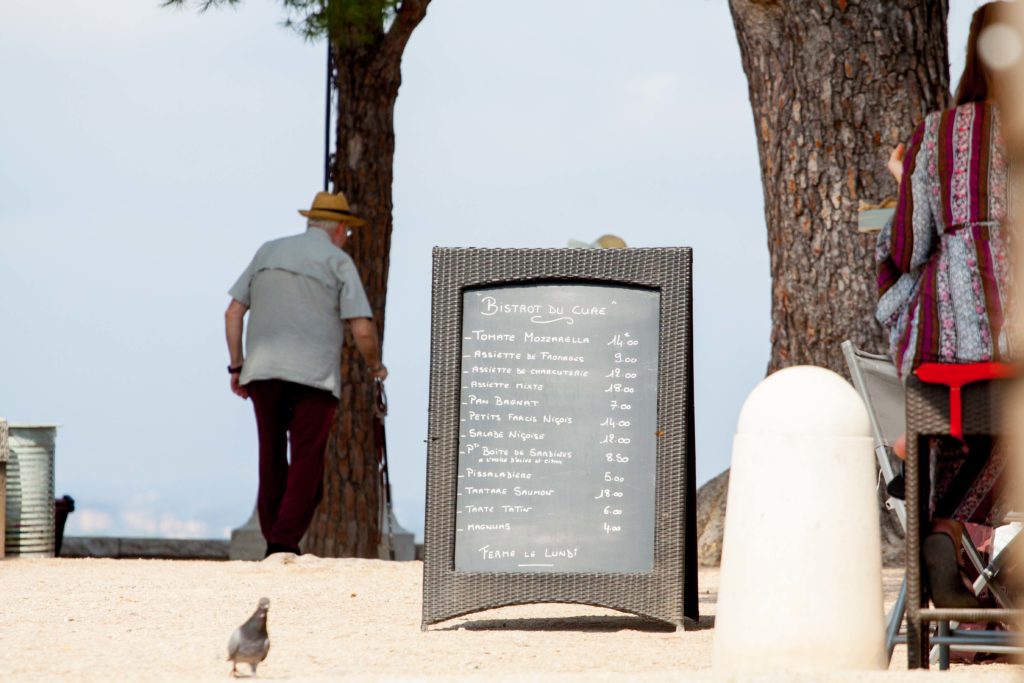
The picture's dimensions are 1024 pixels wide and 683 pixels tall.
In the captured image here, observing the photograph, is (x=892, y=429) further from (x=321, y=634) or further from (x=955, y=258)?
(x=321, y=634)

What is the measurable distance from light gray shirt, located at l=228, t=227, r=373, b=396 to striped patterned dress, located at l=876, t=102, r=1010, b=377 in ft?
16.5

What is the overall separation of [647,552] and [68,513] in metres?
6.51

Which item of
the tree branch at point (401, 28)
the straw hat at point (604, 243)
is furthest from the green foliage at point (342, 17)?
the straw hat at point (604, 243)

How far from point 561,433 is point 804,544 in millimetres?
1948

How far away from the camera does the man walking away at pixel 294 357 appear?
29.8 feet

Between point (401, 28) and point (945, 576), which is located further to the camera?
point (401, 28)

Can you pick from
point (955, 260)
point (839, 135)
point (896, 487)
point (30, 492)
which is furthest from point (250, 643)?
point (30, 492)

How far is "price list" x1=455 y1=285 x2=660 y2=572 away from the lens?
6051 millimetres

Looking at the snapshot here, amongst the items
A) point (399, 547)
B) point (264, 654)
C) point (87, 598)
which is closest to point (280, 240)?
point (87, 598)

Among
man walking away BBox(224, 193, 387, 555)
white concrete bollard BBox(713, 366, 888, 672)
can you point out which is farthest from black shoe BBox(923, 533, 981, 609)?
man walking away BBox(224, 193, 387, 555)

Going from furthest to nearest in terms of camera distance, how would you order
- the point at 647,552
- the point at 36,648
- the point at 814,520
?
the point at 647,552
the point at 36,648
the point at 814,520

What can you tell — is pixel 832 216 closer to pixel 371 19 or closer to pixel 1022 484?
pixel 371 19

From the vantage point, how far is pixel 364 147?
12.0 metres

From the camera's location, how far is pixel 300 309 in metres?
9.12
